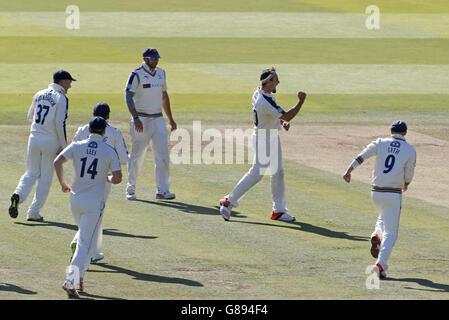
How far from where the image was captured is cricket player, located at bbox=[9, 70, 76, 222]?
1304 cm

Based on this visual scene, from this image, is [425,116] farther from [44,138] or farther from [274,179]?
[44,138]

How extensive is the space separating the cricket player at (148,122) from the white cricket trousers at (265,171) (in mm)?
1602

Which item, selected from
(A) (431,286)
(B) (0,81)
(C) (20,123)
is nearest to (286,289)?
(A) (431,286)

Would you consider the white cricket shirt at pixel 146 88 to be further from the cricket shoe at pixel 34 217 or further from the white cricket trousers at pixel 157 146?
the cricket shoe at pixel 34 217

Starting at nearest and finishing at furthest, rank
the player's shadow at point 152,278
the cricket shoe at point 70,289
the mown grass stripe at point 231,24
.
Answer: the cricket shoe at point 70,289 < the player's shadow at point 152,278 < the mown grass stripe at point 231,24

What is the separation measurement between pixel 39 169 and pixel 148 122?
2286mm

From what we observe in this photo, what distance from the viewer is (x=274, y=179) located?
549 inches

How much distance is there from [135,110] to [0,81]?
14.3m

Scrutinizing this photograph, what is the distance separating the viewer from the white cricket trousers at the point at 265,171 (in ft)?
45.3

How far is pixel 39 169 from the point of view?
529 inches

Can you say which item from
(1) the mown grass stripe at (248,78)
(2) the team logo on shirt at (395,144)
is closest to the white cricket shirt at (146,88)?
(2) the team logo on shirt at (395,144)

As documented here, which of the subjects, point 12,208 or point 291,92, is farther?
point 291,92

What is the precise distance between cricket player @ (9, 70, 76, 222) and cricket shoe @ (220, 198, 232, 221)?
7.98 feet

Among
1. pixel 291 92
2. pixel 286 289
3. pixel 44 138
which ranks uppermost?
pixel 291 92
